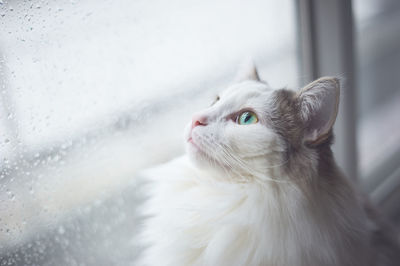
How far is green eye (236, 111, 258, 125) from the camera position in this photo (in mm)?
701

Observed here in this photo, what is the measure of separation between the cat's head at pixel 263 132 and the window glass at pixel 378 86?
0.99 metres

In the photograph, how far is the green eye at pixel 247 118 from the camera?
2.30 feet

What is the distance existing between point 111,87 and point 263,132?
1.35 ft

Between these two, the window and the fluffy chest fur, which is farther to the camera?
the window

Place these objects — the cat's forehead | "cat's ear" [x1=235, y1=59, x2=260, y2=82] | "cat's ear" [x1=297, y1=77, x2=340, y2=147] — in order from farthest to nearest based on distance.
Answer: "cat's ear" [x1=235, y1=59, x2=260, y2=82], the cat's forehead, "cat's ear" [x1=297, y1=77, x2=340, y2=147]

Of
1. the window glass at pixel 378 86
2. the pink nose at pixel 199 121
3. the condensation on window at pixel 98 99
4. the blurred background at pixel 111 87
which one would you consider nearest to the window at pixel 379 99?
the window glass at pixel 378 86

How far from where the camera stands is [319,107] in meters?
0.66

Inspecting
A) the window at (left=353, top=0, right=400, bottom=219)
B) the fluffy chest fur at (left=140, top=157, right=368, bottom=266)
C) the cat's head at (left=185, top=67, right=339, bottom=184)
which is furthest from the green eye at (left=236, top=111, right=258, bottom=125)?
the window at (left=353, top=0, right=400, bottom=219)

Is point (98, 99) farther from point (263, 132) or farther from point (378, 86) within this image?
point (378, 86)

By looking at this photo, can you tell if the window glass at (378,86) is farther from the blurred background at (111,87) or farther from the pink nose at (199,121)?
the pink nose at (199,121)

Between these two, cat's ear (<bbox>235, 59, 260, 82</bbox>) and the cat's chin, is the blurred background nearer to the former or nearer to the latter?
cat's ear (<bbox>235, 59, 260, 82</bbox>)

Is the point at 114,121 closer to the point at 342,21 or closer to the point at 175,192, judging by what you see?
the point at 175,192

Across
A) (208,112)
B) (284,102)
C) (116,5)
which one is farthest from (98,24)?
(284,102)

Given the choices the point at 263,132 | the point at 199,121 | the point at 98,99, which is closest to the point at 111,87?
the point at 98,99
